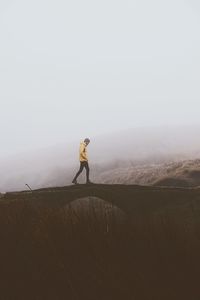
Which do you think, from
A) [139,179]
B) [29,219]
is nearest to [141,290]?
[29,219]

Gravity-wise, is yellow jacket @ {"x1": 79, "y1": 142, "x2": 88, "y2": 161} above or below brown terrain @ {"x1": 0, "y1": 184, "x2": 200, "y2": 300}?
above

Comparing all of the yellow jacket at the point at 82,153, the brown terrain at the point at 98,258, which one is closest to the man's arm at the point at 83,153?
the yellow jacket at the point at 82,153

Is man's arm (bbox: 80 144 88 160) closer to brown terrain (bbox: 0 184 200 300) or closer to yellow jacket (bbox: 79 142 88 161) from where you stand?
yellow jacket (bbox: 79 142 88 161)

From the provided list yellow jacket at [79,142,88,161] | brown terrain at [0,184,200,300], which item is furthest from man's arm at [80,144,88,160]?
brown terrain at [0,184,200,300]

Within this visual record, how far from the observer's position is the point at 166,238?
4789mm

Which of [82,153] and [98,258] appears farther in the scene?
[82,153]

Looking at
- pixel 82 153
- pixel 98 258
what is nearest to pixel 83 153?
pixel 82 153

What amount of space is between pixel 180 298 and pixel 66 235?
1290 millimetres

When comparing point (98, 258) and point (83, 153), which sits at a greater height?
point (83, 153)

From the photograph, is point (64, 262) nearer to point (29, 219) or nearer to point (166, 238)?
point (166, 238)

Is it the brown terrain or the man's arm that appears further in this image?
the man's arm

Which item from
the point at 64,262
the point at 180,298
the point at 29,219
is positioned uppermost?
the point at 29,219

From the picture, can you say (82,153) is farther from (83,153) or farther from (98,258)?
(98,258)

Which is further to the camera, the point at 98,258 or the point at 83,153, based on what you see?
the point at 83,153
